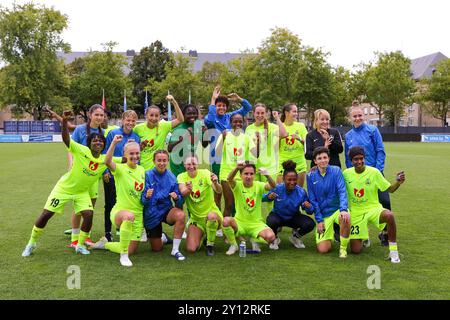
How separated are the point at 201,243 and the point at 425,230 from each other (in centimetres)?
384

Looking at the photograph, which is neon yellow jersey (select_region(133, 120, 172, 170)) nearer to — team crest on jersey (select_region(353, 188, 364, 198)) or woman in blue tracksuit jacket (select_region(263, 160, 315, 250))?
woman in blue tracksuit jacket (select_region(263, 160, 315, 250))

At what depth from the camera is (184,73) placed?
58656mm

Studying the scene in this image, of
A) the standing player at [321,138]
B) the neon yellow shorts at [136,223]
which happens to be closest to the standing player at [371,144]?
the standing player at [321,138]

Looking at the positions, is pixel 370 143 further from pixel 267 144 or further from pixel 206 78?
pixel 206 78

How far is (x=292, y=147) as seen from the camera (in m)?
7.95

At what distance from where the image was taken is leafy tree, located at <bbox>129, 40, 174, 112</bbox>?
72406 millimetres

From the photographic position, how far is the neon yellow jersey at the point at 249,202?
6.66 meters

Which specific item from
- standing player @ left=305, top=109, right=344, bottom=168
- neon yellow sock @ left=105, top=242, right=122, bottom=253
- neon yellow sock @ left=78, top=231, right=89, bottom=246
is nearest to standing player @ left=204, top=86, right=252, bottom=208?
standing player @ left=305, top=109, right=344, bottom=168

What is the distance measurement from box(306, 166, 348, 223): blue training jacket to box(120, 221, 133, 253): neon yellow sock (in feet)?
8.56

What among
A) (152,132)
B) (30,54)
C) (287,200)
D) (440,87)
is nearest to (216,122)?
(152,132)

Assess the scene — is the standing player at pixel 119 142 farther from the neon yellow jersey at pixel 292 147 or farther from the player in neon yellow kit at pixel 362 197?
the player in neon yellow kit at pixel 362 197

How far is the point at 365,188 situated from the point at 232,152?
2062mm

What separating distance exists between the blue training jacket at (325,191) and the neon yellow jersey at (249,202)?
29.0 inches
